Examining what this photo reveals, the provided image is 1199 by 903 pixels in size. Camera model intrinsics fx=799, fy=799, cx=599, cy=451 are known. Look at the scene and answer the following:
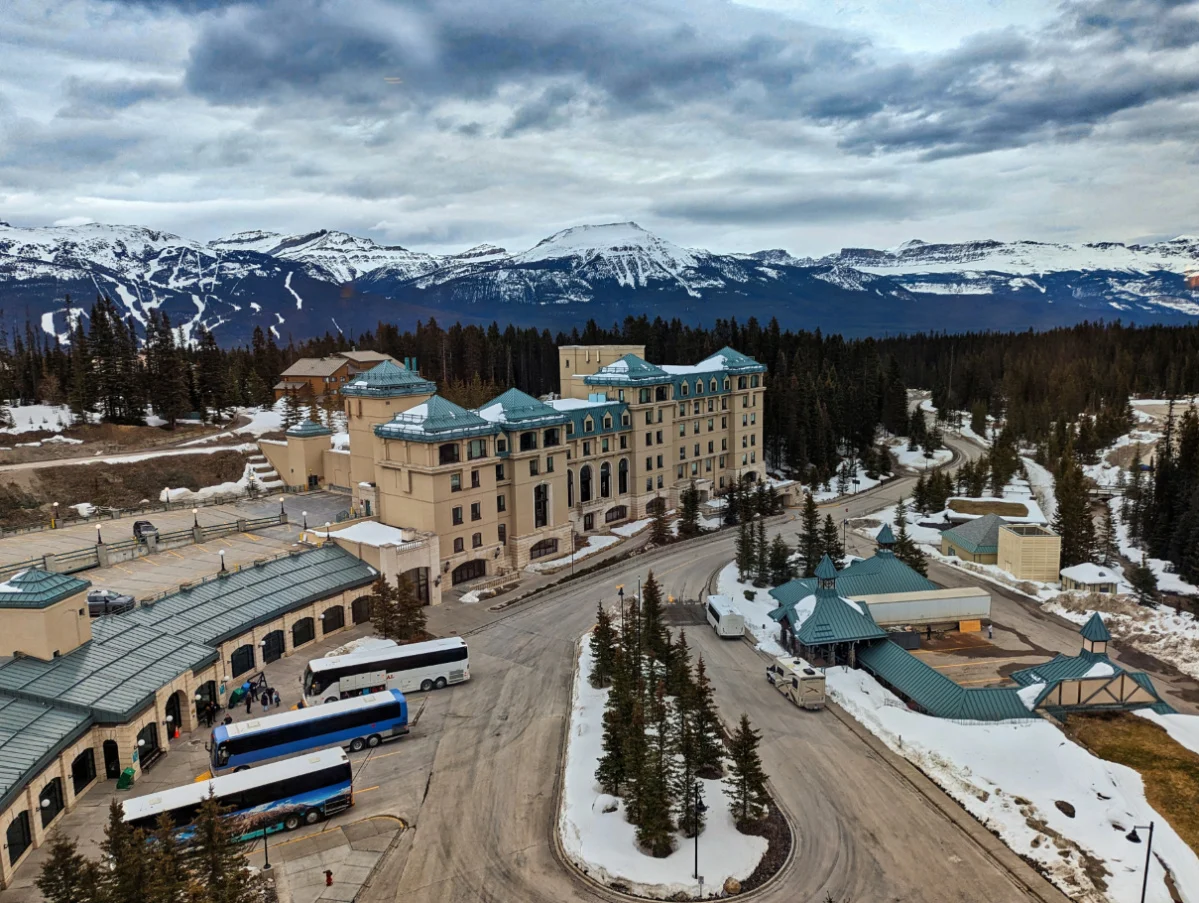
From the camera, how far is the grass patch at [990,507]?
258 feet

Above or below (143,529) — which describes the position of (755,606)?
below

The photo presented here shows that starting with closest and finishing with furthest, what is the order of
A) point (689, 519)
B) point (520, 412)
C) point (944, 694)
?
point (944, 694)
point (520, 412)
point (689, 519)

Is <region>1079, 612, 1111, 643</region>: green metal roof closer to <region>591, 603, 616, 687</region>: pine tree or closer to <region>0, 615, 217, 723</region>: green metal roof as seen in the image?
<region>591, 603, 616, 687</region>: pine tree

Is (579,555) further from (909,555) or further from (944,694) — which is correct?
(944,694)

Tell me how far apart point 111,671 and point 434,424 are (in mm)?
28675

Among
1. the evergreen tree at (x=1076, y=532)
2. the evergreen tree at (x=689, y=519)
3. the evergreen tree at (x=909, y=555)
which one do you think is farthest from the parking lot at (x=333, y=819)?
the evergreen tree at (x=1076, y=532)

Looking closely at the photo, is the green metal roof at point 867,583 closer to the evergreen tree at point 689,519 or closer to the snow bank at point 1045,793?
the snow bank at point 1045,793

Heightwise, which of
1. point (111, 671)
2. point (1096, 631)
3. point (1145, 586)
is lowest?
point (1145, 586)

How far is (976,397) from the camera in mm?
157625

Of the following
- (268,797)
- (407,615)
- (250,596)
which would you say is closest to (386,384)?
(250,596)

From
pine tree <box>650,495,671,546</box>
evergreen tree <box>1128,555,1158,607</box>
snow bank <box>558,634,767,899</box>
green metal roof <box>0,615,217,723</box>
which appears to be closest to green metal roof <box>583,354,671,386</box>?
pine tree <box>650,495,671,546</box>

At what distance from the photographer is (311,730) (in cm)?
3522

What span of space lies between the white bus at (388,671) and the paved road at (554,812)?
1.56 metres

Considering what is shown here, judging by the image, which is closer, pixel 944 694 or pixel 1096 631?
pixel 944 694
